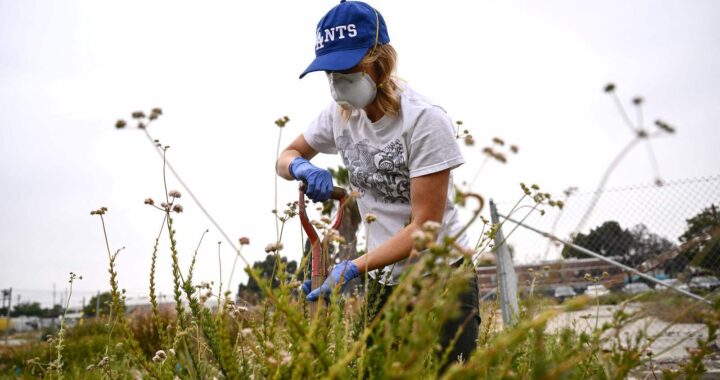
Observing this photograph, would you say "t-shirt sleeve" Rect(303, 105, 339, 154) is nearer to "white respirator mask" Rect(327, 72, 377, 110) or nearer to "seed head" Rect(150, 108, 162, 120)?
"white respirator mask" Rect(327, 72, 377, 110)

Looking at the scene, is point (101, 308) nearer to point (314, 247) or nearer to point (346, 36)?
point (314, 247)

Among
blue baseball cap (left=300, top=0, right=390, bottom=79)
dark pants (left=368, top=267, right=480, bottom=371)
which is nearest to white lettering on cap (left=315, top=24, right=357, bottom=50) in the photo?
blue baseball cap (left=300, top=0, right=390, bottom=79)

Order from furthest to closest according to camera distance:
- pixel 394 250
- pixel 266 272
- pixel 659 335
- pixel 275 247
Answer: pixel 266 272 → pixel 394 250 → pixel 275 247 → pixel 659 335

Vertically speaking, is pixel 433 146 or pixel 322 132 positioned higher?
pixel 322 132

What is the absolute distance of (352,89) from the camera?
7.98 ft

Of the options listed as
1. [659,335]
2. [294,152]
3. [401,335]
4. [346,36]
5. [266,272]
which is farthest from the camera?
[266,272]

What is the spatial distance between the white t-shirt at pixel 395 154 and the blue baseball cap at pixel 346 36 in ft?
0.96

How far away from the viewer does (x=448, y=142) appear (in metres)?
2.28

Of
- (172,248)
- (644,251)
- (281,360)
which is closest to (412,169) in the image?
(172,248)

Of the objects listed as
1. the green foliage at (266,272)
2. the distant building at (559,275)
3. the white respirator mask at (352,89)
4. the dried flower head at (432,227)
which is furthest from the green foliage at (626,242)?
the dried flower head at (432,227)

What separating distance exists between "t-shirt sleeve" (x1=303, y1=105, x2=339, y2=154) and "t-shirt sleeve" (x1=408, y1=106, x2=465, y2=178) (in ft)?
2.23

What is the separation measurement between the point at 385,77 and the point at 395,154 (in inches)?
14.3

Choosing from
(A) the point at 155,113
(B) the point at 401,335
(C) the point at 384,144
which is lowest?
(B) the point at 401,335

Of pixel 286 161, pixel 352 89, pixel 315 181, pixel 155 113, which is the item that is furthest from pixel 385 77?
pixel 155 113
